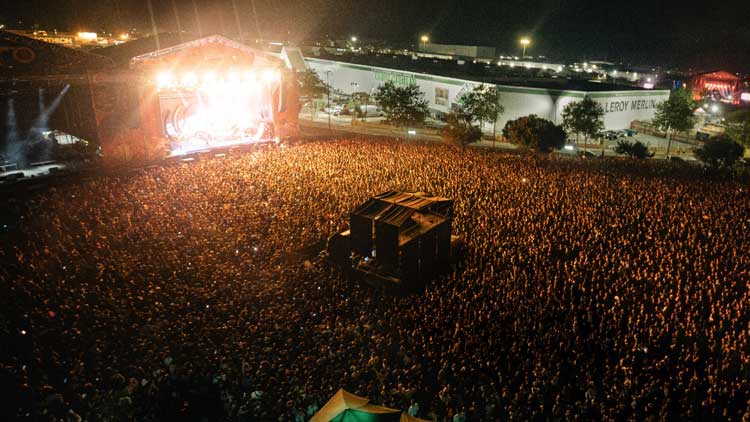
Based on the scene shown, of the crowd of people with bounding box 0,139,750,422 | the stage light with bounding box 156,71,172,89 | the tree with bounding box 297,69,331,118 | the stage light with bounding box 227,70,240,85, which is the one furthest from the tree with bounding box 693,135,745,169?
A: the tree with bounding box 297,69,331,118

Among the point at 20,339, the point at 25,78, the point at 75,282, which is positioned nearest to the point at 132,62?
the point at 25,78

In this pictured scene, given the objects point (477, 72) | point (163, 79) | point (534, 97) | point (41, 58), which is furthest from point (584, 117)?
point (41, 58)

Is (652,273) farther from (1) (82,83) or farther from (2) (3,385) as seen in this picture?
(1) (82,83)

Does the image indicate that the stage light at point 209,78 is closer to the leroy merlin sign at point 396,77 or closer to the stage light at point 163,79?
the stage light at point 163,79

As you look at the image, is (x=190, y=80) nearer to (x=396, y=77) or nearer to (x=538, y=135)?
(x=538, y=135)

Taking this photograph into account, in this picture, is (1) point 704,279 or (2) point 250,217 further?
(2) point 250,217

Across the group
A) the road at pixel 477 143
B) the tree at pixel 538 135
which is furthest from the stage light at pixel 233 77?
the tree at pixel 538 135
